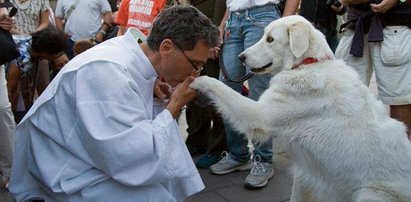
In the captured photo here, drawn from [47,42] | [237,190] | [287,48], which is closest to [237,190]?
[237,190]

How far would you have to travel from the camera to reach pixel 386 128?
8.15ft

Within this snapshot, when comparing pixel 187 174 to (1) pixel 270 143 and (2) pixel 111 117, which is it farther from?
(1) pixel 270 143

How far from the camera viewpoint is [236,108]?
104 inches

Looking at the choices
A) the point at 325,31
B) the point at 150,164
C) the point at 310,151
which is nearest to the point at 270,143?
the point at 310,151

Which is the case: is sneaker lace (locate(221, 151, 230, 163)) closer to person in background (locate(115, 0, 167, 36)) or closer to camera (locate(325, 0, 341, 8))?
person in background (locate(115, 0, 167, 36))

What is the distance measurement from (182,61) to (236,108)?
29.8 inches

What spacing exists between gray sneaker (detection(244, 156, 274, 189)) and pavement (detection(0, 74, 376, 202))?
0.16ft

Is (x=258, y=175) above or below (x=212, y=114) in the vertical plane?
below

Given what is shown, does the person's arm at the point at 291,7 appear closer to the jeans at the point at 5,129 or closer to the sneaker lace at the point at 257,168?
the sneaker lace at the point at 257,168

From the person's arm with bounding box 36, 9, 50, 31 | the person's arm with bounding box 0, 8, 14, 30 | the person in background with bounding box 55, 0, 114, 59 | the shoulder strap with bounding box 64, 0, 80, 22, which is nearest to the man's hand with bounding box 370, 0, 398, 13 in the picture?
the person's arm with bounding box 0, 8, 14, 30

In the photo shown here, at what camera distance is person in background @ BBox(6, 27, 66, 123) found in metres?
3.67

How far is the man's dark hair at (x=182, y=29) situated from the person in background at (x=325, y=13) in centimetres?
255

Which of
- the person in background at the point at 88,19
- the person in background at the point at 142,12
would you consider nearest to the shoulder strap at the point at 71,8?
the person in background at the point at 88,19

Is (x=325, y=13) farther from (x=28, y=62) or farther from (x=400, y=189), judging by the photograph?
(x=28, y=62)
